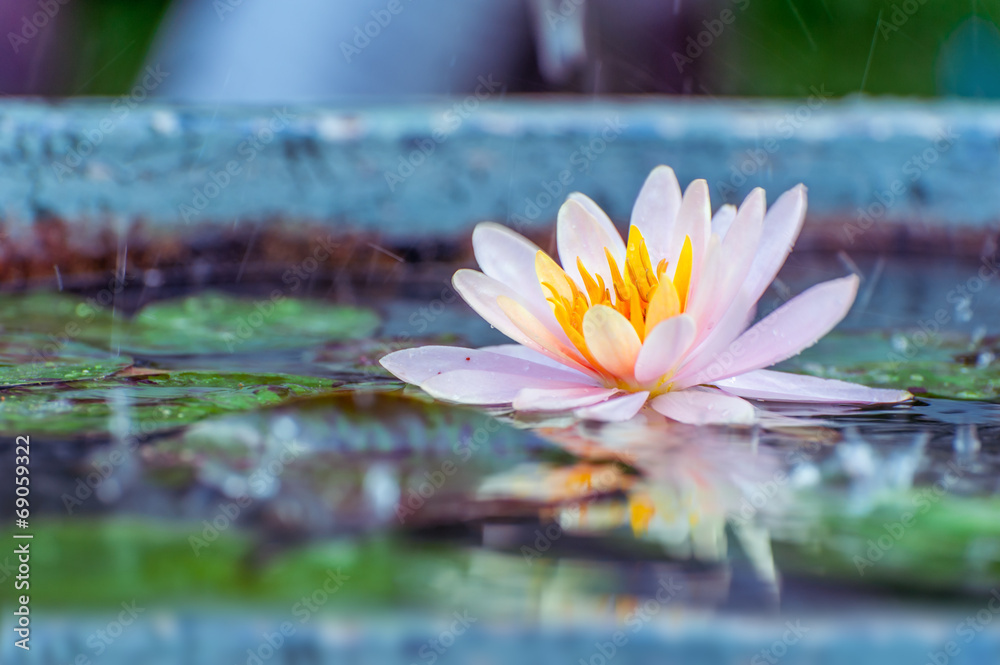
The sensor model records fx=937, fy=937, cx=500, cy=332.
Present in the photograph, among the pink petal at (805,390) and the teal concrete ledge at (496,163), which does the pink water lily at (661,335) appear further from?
the teal concrete ledge at (496,163)

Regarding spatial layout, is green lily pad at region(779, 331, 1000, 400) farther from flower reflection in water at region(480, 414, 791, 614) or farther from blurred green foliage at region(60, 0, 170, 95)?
blurred green foliage at region(60, 0, 170, 95)

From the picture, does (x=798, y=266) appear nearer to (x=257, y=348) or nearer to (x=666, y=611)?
(x=257, y=348)

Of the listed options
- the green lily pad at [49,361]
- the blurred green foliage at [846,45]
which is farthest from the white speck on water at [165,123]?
the blurred green foliage at [846,45]

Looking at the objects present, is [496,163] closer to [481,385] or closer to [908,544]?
[481,385]

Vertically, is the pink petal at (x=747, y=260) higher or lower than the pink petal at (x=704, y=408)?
higher

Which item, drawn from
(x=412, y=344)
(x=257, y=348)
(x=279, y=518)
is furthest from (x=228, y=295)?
(x=279, y=518)

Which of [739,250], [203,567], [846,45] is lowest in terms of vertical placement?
[203,567]

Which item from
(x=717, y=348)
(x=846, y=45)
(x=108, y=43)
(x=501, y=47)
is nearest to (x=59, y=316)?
(x=717, y=348)
